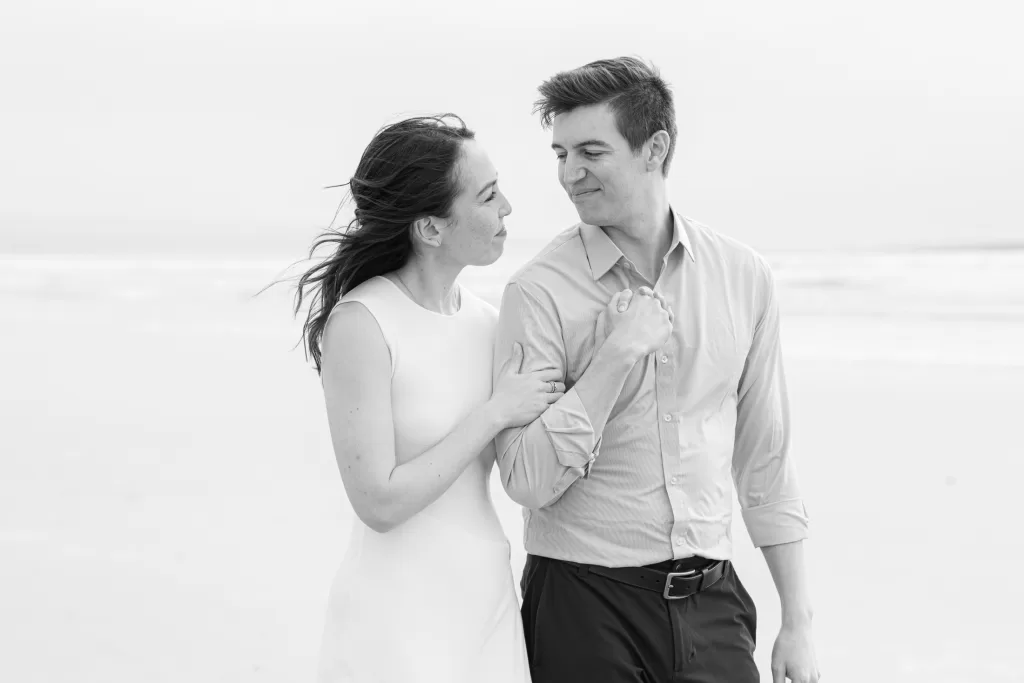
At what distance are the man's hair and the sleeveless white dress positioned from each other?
0.55m

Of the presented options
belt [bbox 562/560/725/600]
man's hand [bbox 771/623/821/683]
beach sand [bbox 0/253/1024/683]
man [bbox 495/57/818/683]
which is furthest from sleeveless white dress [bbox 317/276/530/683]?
beach sand [bbox 0/253/1024/683]

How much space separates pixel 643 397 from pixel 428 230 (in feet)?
1.94

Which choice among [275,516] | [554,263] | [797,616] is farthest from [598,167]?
[275,516]

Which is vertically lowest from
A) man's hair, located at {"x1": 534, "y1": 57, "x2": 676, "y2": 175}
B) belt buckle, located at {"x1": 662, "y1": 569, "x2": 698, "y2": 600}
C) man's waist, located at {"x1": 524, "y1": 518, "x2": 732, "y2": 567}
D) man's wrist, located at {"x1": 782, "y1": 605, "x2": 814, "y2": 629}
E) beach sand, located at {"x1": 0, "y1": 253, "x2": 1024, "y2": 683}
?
beach sand, located at {"x1": 0, "y1": 253, "x2": 1024, "y2": 683}

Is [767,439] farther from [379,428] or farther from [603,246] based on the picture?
[379,428]

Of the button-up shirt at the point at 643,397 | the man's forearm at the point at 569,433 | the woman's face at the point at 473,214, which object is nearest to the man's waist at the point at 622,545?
the button-up shirt at the point at 643,397

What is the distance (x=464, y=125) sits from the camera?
7.80 feet

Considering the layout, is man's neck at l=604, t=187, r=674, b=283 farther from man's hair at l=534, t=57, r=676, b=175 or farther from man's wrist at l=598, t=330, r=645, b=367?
man's wrist at l=598, t=330, r=645, b=367

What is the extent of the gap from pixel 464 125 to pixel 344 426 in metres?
0.75

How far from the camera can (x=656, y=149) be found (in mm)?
2336

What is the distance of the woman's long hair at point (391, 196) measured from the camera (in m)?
2.27

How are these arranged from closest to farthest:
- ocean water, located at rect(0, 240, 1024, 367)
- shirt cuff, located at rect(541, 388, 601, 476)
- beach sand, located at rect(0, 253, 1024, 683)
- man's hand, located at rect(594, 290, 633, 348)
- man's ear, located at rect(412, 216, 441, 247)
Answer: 1. shirt cuff, located at rect(541, 388, 601, 476)
2. man's hand, located at rect(594, 290, 633, 348)
3. man's ear, located at rect(412, 216, 441, 247)
4. beach sand, located at rect(0, 253, 1024, 683)
5. ocean water, located at rect(0, 240, 1024, 367)

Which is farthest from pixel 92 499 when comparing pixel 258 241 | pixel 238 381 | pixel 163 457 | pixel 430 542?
pixel 258 241

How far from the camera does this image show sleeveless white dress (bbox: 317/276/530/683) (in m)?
2.20
